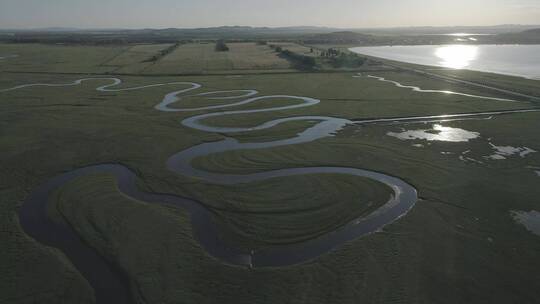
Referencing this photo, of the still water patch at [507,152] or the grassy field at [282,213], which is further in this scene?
the still water patch at [507,152]

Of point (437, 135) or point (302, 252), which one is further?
point (437, 135)

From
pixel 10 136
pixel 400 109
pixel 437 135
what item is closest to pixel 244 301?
pixel 437 135

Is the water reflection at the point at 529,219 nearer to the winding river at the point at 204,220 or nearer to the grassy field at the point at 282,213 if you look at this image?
the grassy field at the point at 282,213

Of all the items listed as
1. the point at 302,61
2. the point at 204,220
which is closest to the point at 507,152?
the point at 204,220

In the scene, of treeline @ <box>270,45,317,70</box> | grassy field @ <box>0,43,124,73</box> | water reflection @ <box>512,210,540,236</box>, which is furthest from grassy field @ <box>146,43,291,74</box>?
water reflection @ <box>512,210,540,236</box>

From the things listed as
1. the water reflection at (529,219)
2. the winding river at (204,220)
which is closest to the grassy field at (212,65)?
the winding river at (204,220)

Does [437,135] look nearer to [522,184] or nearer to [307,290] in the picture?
[522,184]
